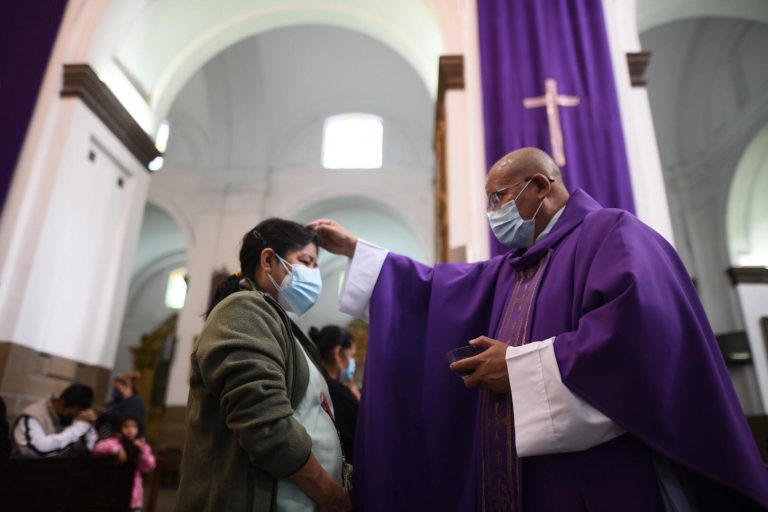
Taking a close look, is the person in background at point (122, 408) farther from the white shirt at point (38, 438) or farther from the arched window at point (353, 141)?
the arched window at point (353, 141)

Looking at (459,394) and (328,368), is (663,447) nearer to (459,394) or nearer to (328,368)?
(459,394)

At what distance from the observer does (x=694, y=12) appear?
18.1 ft

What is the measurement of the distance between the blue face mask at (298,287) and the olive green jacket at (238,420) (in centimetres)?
31

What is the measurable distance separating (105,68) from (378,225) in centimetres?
810

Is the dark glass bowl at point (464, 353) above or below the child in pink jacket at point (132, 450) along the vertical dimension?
above

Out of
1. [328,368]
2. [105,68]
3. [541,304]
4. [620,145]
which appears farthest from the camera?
[105,68]

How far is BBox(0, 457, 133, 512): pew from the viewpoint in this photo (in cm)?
324

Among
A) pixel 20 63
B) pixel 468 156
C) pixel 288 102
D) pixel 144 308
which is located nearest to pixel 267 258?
pixel 468 156

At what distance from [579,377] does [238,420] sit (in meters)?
0.88

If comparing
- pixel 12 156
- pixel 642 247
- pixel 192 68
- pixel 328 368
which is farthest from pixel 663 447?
pixel 192 68

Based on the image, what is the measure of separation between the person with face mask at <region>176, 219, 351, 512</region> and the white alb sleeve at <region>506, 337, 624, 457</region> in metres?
0.59

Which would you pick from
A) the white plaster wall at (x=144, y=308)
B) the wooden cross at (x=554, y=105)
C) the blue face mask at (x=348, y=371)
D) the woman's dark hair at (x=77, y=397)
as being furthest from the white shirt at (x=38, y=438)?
the white plaster wall at (x=144, y=308)

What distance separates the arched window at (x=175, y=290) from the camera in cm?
1502

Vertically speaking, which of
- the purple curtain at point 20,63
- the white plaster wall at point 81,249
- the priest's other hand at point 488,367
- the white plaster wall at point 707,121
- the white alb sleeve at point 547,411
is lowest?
the white alb sleeve at point 547,411
